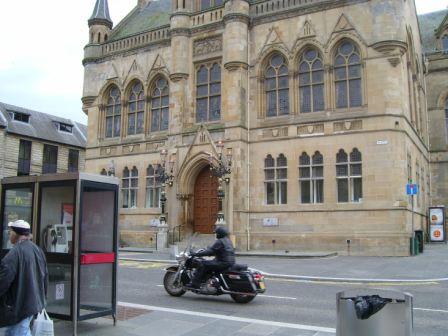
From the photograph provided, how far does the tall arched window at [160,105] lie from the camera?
103ft

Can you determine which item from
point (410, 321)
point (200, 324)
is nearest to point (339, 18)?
point (200, 324)

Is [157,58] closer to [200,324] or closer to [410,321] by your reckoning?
[200,324]

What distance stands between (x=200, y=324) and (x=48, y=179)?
11.9 feet

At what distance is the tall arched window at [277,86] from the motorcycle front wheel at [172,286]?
1697 cm

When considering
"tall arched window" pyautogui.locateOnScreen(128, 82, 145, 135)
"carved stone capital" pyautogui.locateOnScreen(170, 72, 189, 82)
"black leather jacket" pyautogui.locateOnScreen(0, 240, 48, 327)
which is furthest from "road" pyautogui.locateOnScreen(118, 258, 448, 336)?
"tall arched window" pyautogui.locateOnScreen(128, 82, 145, 135)

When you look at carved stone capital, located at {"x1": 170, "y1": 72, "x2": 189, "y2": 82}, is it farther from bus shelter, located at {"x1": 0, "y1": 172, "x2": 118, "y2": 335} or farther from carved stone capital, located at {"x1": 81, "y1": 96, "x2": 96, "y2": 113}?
bus shelter, located at {"x1": 0, "y1": 172, "x2": 118, "y2": 335}

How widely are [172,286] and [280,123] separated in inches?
655

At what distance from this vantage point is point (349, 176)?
24562 mm

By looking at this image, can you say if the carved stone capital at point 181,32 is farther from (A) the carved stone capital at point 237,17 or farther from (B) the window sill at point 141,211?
(B) the window sill at point 141,211

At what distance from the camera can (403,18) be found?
24.6m

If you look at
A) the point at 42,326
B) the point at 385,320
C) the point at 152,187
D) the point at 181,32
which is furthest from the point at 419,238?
the point at 42,326

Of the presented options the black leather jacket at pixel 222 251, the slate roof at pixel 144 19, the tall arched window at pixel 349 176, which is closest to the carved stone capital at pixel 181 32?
the slate roof at pixel 144 19

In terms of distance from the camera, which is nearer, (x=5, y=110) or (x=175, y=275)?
(x=175, y=275)

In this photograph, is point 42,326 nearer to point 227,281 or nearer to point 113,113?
point 227,281
